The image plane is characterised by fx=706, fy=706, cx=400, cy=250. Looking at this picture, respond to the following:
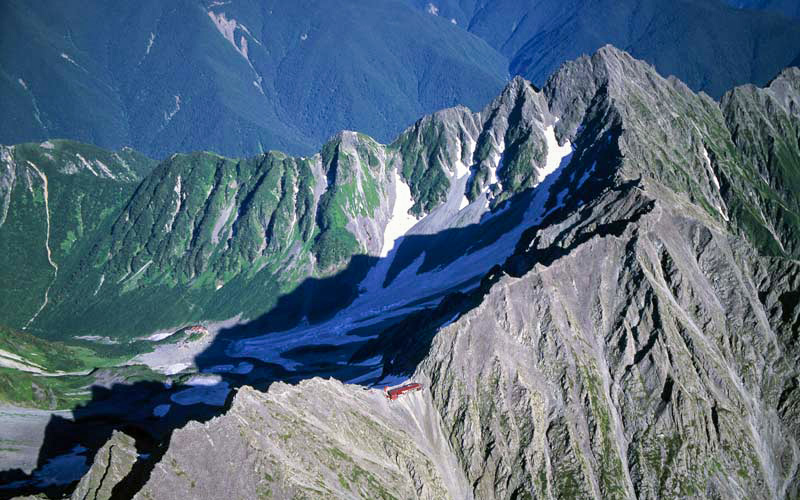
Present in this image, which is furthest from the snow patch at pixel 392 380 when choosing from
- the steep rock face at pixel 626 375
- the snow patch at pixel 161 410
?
the snow patch at pixel 161 410

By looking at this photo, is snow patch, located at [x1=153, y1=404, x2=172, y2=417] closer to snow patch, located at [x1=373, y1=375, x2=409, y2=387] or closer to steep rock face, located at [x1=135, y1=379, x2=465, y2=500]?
snow patch, located at [x1=373, y1=375, x2=409, y2=387]

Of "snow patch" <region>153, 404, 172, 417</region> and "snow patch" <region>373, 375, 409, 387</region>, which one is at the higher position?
"snow patch" <region>153, 404, 172, 417</region>

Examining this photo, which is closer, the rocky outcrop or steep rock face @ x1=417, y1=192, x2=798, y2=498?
the rocky outcrop

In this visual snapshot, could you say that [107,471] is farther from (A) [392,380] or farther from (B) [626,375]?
(B) [626,375]

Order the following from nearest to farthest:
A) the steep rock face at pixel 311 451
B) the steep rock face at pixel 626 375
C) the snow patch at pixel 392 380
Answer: the steep rock face at pixel 311 451, the steep rock face at pixel 626 375, the snow patch at pixel 392 380

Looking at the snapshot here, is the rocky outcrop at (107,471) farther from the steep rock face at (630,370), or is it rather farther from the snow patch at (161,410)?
the snow patch at (161,410)

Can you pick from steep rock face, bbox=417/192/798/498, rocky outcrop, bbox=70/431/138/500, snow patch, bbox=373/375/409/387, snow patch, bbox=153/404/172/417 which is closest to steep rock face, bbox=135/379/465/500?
snow patch, bbox=373/375/409/387

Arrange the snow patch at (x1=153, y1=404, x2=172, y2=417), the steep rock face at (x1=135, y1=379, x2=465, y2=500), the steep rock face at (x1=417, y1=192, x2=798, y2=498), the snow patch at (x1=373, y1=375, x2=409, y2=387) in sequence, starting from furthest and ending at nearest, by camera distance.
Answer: the snow patch at (x1=153, y1=404, x2=172, y2=417) → the snow patch at (x1=373, y1=375, x2=409, y2=387) → the steep rock face at (x1=417, y1=192, x2=798, y2=498) → the steep rock face at (x1=135, y1=379, x2=465, y2=500)

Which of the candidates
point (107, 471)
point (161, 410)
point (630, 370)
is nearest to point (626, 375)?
point (630, 370)

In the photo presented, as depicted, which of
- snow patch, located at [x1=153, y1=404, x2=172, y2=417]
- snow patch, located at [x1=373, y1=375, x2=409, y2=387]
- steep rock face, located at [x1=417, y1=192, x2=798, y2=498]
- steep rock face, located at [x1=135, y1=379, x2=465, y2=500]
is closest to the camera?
steep rock face, located at [x1=135, y1=379, x2=465, y2=500]

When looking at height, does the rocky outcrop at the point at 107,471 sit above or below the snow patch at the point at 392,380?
below
